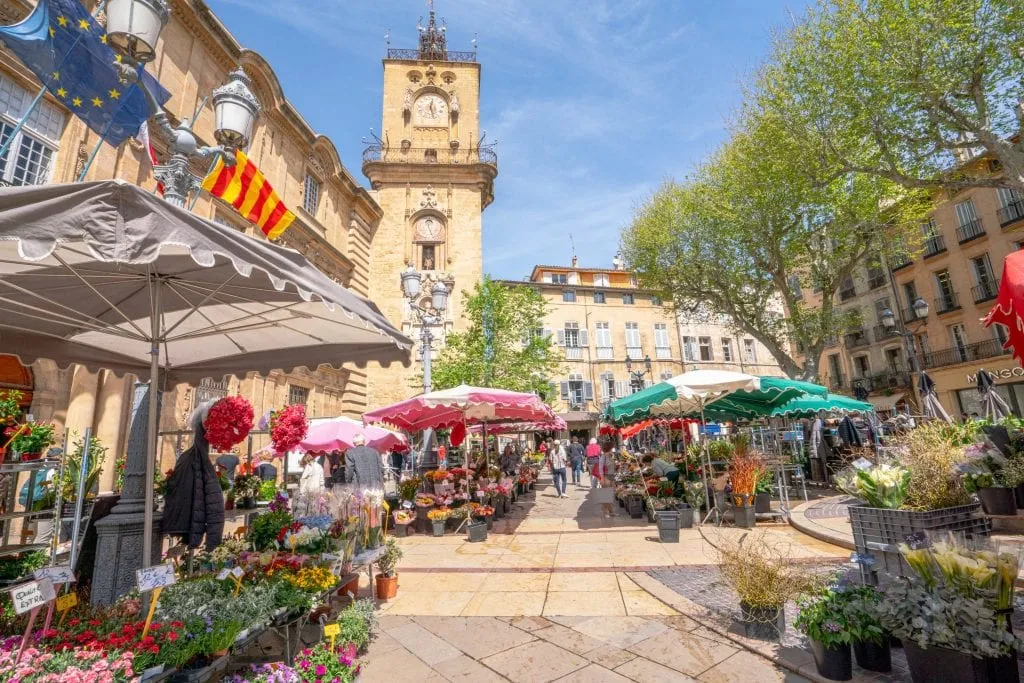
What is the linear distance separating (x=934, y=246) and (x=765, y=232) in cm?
1639

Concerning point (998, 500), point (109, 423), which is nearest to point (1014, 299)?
point (998, 500)

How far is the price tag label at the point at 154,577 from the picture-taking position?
8.15 feet

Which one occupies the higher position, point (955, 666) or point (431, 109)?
point (431, 109)

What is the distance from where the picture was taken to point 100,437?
9.80 meters

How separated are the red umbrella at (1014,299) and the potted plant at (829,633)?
2501 millimetres

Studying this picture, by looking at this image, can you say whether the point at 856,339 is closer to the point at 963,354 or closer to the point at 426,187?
the point at 963,354

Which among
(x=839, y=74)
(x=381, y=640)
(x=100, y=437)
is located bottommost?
(x=381, y=640)

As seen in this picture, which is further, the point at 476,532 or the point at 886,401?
the point at 886,401

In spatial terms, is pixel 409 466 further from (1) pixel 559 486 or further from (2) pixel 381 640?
(2) pixel 381 640

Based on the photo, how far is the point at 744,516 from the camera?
26.3ft

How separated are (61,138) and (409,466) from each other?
1664cm

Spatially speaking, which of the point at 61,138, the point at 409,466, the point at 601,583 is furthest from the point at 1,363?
the point at 409,466

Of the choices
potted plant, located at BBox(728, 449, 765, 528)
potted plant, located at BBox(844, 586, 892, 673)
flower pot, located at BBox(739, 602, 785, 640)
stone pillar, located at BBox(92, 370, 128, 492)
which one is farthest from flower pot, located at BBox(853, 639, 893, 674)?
stone pillar, located at BBox(92, 370, 128, 492)

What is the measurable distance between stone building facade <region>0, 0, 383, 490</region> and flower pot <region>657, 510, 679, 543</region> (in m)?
10.9
